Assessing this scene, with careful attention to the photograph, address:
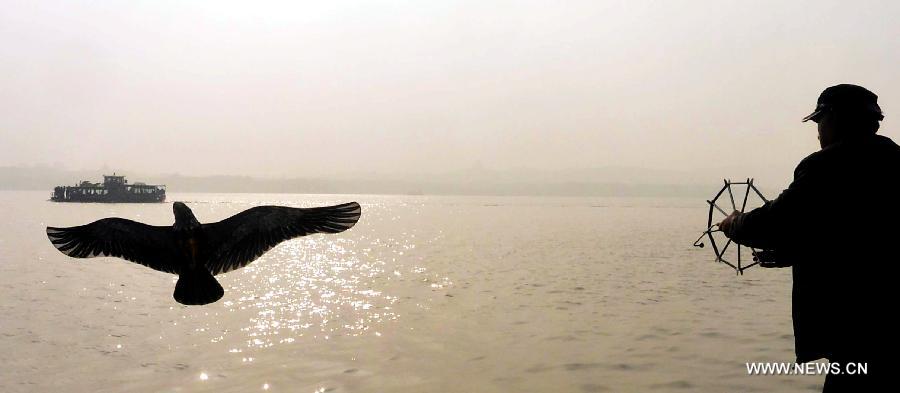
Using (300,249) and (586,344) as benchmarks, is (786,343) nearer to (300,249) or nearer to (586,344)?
(586,344)

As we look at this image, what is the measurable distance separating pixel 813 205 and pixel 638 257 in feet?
133

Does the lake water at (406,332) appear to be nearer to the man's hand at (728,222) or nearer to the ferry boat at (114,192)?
the man's hand at (728,222)

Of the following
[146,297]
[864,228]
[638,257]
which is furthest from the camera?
[638,257]

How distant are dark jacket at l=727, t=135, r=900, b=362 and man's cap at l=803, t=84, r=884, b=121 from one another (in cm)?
18

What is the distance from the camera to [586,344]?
684 inches

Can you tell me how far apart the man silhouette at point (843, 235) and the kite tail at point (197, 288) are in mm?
3516

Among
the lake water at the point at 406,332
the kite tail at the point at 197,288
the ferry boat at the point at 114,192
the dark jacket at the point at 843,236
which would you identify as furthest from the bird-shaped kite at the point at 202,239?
the ferry boat at the point at 114,192

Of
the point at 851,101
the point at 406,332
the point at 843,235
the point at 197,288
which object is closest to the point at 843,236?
the point at 843,235

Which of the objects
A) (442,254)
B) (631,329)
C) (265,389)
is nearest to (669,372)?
(631,329)

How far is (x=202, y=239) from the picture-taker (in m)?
4.70

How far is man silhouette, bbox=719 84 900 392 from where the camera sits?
392 centimetres

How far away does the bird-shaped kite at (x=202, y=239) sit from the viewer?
4613 mm

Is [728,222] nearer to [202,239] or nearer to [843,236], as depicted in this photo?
[843,236]

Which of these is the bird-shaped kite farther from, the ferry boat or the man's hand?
the ferry boat
